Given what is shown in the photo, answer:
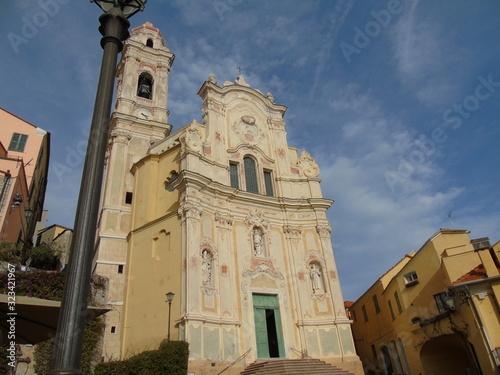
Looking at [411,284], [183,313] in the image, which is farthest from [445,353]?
[183,313]

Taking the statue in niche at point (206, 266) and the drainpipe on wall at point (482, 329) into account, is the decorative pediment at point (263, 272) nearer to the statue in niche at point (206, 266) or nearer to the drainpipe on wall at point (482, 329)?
the statue in niche at point (206, 266)

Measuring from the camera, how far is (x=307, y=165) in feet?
85.8

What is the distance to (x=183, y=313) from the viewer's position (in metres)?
16.9

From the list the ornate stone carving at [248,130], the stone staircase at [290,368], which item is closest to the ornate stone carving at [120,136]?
the ornate stone carving at [248,130]

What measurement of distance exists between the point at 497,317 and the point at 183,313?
12.7m

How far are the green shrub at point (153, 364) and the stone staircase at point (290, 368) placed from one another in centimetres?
337

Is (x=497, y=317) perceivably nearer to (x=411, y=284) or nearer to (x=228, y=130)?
(x=411, y=284)

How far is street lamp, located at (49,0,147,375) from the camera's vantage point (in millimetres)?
3652

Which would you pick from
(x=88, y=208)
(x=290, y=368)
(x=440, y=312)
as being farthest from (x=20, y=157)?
(x=440, y=312)

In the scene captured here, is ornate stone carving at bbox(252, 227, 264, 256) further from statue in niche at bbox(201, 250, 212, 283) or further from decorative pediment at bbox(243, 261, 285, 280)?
statue in niche at bbox(201, 250, 212, 283)

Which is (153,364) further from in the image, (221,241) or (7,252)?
(7,252)

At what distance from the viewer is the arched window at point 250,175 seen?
24109mm

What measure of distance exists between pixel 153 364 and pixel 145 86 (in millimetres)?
21921

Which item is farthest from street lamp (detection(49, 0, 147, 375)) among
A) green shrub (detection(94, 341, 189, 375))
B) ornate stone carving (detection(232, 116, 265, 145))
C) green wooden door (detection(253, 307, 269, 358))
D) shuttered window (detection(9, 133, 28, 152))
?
shuttered window (detection(9, 133, 28, 152))
